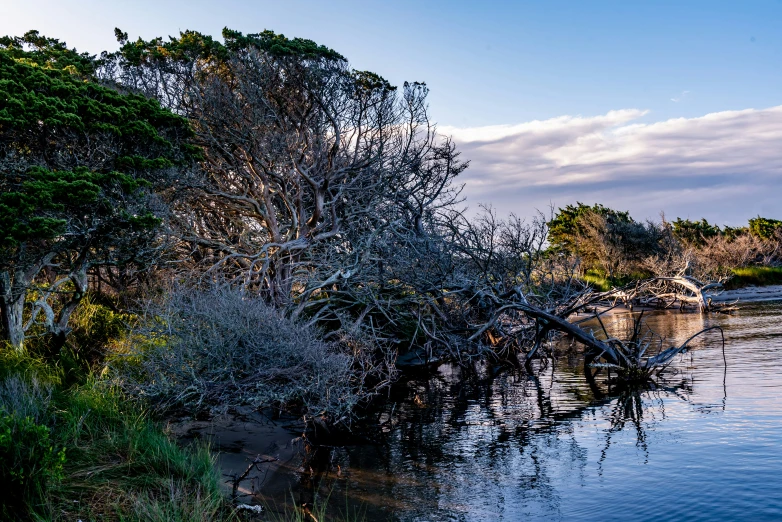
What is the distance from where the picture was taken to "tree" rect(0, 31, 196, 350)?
11.6 m

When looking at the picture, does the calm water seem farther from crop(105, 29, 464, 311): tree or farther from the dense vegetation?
crop(105, 29, 464, 311): tree

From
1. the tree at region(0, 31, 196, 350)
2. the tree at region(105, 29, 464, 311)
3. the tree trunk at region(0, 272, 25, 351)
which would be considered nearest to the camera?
the tree at region(0, 31, 196, 350)

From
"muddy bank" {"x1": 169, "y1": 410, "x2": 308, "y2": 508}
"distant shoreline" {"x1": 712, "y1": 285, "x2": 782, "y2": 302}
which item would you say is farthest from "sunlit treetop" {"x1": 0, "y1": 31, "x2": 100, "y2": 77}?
"distant shoreline" {"x1": 712, "y1": 285, "x2": 782, "y2": 302}

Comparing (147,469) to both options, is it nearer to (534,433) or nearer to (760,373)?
(534,433)

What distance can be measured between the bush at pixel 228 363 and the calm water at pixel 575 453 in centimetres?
157

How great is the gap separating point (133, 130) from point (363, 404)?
839cm

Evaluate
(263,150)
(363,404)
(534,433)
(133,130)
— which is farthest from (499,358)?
(133,130)

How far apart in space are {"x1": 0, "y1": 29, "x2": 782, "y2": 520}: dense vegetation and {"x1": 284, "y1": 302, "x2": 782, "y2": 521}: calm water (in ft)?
4.61

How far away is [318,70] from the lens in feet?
63.2

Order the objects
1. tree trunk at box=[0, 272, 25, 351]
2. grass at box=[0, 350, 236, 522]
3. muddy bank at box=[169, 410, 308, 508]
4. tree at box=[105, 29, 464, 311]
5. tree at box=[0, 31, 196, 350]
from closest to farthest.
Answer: grass at box=[0, 350, 236, 522], muddy bank at box=[169, 410, 308, 508], tree at box=[0, 31, 196, 350], tree trunk at box=[0, 272, 25, 351], tree at box=[105, 29, 464, 311]

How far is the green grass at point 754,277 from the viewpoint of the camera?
154 feet

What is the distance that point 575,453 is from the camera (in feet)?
40.2

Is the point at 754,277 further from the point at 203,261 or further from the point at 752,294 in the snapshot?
the point at 203,261

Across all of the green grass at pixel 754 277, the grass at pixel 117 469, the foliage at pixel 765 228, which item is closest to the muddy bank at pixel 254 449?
the grass at pixel 117 469
